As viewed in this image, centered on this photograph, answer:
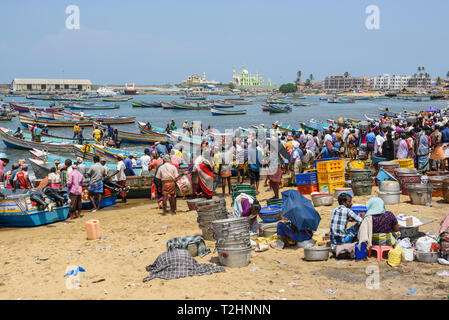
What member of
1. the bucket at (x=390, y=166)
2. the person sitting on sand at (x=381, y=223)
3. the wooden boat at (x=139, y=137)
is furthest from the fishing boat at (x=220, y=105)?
the person sitting on sand at (x=381, y=223)

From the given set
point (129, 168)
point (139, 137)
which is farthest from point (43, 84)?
point (129, 168)

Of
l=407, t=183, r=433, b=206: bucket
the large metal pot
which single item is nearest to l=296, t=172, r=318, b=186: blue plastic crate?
l=407, t=183, r=433, b=206: bucket

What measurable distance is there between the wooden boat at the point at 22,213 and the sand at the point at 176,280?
0.96 m

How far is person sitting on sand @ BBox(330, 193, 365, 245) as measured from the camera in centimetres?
691

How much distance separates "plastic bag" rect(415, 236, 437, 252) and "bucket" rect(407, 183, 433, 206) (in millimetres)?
3222

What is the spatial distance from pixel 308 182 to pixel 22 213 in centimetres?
706

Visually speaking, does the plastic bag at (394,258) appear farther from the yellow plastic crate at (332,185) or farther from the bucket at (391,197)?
the yellow plastic crate at (332,185)

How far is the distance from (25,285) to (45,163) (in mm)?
11484

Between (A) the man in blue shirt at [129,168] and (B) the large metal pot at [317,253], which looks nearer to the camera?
(B) the large metal pot at [317,253]

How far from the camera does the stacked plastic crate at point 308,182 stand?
1127cm

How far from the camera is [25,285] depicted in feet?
21.7
